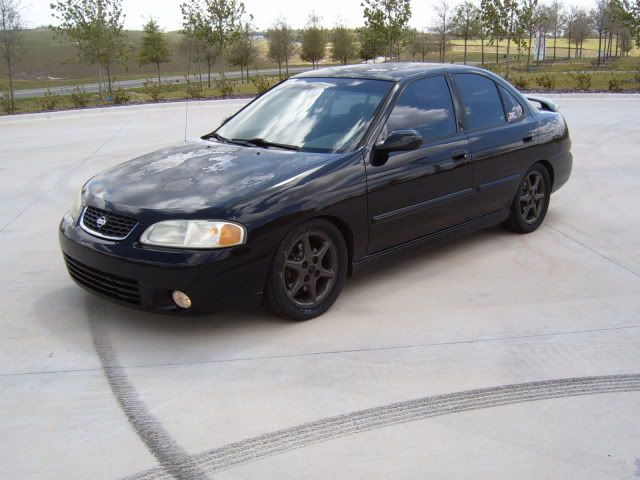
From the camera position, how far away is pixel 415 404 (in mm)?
3676

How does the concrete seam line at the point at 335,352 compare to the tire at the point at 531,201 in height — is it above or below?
below

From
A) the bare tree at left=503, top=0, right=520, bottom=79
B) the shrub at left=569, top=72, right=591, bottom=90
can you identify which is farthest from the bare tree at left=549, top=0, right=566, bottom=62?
the shrub at left=569, top=72, right=591, bottom=90

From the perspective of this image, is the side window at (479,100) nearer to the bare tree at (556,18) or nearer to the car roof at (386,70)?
the car roof at (386,70)

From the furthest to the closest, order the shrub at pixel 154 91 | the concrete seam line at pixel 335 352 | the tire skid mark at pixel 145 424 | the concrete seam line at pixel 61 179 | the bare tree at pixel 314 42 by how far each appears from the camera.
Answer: the bare tree at pixel 314 42
the shrub at pixel 154 91
the concrete seam line at pixel 61 179
the concrete seam line at pixel 335 352
the tire skid mark at pixel 145 424

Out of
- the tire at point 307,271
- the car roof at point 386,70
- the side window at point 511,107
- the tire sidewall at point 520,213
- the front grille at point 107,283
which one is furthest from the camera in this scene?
the tire sidewall at point 520,213

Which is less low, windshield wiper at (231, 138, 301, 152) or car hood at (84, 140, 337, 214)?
windshield wiper at (231, 138, 301, 152)

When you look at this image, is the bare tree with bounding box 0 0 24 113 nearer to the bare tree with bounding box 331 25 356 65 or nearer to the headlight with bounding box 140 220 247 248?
the headlight with bounding box 140 220 247 248

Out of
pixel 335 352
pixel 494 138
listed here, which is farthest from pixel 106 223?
pixel 494 138

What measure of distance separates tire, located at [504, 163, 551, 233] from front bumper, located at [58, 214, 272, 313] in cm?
306

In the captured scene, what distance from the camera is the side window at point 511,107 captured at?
6.38m

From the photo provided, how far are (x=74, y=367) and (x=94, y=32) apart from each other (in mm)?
23530

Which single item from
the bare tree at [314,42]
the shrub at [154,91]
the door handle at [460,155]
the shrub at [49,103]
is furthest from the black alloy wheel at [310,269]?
the bare tree at [314,42]

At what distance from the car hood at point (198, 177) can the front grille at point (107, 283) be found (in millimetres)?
426

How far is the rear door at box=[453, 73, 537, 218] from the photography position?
5.92 meters
